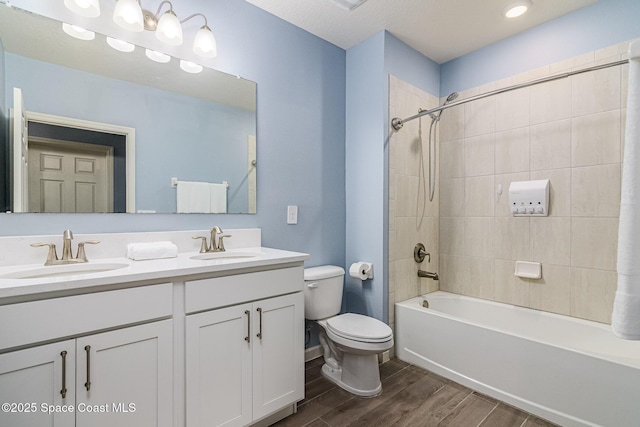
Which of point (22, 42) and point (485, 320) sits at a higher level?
point (22, 42)

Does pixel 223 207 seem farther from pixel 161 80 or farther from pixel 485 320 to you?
pixel 485 320

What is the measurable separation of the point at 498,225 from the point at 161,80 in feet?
8.10

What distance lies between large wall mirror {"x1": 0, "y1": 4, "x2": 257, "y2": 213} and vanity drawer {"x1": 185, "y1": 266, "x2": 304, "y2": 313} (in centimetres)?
58

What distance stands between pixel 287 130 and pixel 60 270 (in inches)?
57.8

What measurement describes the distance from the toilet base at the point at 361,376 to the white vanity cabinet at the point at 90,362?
1.04 m

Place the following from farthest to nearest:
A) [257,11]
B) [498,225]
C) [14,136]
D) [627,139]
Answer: [498,225] < [257,11] < [14,136] < [627,139]

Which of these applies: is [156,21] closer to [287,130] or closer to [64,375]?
[287,130]

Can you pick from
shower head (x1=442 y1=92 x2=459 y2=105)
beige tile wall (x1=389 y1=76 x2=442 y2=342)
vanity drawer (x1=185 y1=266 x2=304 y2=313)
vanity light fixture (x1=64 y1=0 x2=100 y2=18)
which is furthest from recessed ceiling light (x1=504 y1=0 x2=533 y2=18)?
vanity light fixture (x1=64 y1=0 x2=100 y2=18)

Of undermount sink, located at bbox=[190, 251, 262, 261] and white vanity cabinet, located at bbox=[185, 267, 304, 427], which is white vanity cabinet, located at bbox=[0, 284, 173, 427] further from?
undermount sink, located at bbox=[190, 251, 262, 261]

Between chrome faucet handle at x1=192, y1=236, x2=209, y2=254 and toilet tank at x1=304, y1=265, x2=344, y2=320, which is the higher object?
chrome faucet handle at x1=192, y1=236, x2=209, y2=254

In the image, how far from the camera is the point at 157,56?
1.63m

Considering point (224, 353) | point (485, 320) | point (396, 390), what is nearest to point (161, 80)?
point (224, 353)

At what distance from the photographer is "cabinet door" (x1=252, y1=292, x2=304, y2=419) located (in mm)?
1453

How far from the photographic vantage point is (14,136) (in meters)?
1.29
